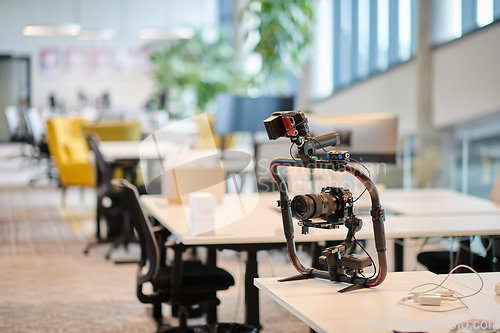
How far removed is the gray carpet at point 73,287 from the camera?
3129mm

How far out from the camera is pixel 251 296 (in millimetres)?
2420

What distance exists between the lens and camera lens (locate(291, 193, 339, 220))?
4.78 feet

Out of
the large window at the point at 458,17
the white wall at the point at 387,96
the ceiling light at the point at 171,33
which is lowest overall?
the white wall at the point at 387,96

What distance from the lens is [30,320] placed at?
3.17m

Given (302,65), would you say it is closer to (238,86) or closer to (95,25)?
(238,86)

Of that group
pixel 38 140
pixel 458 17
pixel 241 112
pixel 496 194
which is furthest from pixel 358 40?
pixel 38 140

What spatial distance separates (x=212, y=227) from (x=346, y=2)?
636 centimetres

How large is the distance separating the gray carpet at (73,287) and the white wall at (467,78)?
2.08 meters

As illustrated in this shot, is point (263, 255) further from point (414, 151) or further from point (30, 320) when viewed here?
point (30, 320)

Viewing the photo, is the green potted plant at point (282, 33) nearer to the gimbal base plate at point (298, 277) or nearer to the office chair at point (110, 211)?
the office chair at point (110, 211)

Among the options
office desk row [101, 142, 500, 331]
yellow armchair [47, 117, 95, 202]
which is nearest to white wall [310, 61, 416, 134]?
office desk row [101, 142, 500, 331]

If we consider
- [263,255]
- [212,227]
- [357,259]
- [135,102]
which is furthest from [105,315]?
[135,102]

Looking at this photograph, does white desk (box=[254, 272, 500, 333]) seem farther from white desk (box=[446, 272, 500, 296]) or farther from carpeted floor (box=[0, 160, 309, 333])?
carpeted floor (box=[0, 160, 309, 333])

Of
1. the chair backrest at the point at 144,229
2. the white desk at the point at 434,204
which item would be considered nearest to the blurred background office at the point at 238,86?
the white desk at the point at 434,204
